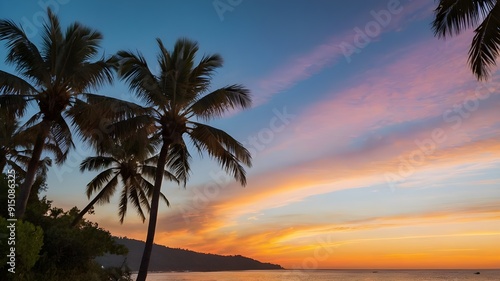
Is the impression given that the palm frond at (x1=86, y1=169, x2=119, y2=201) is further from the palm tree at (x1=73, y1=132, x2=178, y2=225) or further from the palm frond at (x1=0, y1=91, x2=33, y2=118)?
the palm frond at (x1=0, y1=91, x2=33, y2=118)

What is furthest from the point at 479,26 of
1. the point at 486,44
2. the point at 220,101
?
the point at 220,101

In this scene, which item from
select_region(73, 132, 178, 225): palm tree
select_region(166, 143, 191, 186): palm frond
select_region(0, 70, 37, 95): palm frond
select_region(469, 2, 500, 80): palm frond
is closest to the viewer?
select_region(469, 2, 500, 80): palm frond

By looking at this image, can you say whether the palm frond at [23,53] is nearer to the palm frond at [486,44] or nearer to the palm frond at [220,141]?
the palm frond at [220,141]

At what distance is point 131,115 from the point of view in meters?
17.7

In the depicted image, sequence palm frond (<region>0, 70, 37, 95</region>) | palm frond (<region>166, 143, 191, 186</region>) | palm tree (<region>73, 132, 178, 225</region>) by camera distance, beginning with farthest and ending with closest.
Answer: palm tree (<region>73, 132, 178, 225</region>) < palm frond (<region>166, 143, 191, 186</region>) < palm frond (<region>0, 70, 37, 95</region>)

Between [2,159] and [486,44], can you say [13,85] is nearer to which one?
[2,159]

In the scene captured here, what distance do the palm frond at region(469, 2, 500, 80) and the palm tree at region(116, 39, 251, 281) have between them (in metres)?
9.66

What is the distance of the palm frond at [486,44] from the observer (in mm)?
11570

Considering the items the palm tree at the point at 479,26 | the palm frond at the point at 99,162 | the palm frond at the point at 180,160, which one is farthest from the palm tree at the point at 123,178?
the palm tree at the point at 479,26

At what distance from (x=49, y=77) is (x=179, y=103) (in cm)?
535

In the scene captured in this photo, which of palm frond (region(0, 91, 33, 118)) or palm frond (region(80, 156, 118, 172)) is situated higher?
palm frond (region(80, 156, 118, 172))

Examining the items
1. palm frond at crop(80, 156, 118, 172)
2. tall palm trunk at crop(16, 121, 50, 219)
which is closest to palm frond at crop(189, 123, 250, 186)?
tall palm trunk at crop(16, 121, 50, 219)

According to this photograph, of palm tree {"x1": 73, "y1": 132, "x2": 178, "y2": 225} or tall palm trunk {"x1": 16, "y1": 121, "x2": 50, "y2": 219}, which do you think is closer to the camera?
tall palm trunk {"x1": 16, "y1": 121, "x2": 50, "y2": 219}

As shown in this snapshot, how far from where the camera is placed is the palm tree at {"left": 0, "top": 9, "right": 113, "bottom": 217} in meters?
16.2
